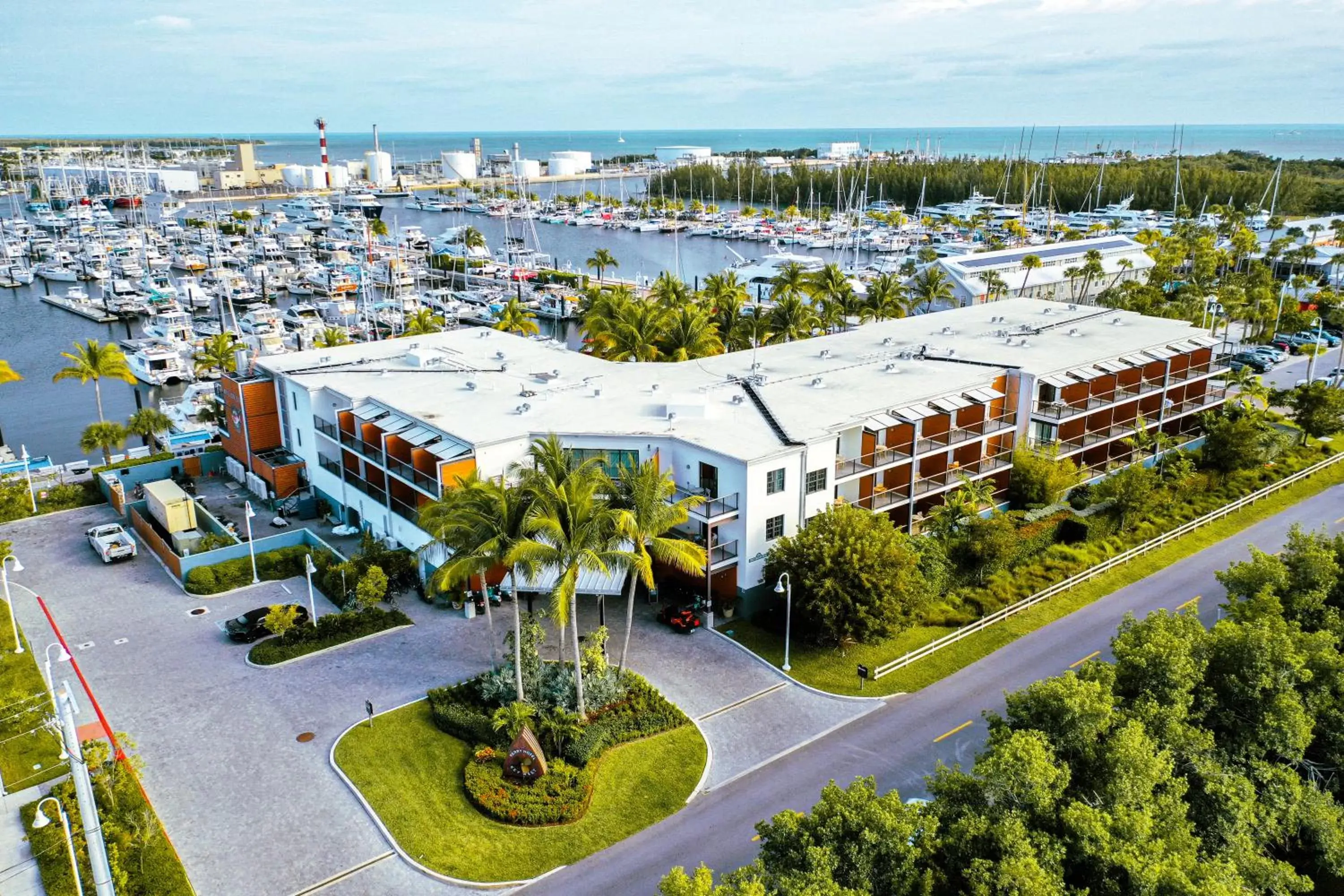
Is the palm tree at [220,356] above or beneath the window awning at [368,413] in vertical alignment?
beneath

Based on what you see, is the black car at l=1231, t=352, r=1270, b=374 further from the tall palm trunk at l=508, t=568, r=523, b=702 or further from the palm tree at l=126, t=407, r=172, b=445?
the palm tree at l=126, t=407, r=172, b=445

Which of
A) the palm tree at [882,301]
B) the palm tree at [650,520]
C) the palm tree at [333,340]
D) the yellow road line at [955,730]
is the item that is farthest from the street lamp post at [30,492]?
the palm tree at [882,301]

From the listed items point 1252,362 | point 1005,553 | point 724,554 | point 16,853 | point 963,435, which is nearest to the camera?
point 16,853

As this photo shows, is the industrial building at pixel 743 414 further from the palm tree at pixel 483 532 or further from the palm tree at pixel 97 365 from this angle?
the palm tree at pixel 97 365

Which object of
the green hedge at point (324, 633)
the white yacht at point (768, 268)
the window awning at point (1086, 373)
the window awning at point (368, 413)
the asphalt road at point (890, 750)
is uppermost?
the white yacht at point (768, 268)

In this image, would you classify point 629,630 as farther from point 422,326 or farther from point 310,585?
point 422,326

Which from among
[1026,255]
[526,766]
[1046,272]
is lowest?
[526,766]

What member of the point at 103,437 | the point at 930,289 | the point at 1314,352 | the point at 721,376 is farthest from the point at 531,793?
the point at 1314,352
